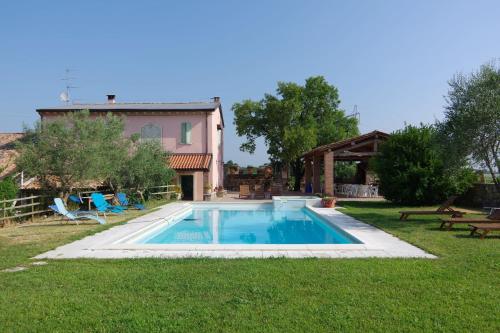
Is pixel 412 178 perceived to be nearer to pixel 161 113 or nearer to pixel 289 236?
pixel 289 236

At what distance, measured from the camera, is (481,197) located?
19.2 metres

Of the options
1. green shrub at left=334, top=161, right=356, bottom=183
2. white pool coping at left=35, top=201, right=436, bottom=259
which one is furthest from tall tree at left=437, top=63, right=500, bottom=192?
green shrub at left=334, top=161, right=356, bottom=183

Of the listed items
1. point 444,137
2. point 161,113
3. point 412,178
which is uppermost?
point 161,113

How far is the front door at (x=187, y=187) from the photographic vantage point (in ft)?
92.9

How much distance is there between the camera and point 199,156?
2828 centimetres

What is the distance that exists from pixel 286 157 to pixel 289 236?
70.3ft

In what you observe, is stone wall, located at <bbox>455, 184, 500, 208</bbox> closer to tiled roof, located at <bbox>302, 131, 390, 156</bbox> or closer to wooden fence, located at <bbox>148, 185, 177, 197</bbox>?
tiled roof, located at <bbox>302, 131, 390, 156</bbox>

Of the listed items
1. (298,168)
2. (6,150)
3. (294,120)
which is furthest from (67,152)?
(298,168)

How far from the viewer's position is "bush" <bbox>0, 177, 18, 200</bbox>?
1505 centimetres

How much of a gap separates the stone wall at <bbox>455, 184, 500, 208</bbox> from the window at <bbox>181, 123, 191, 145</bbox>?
17457 mm

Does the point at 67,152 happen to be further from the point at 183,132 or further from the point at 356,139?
the point at 356,139

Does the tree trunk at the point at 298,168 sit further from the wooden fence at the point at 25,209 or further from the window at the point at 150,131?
the wooden fence at the point at 25,209

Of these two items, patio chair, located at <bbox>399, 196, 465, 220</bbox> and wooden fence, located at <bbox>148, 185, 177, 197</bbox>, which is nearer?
patio chair, located at <bbox>399, 196, 465, 220</bbox>

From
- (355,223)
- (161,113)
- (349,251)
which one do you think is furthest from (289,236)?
(161,113)
